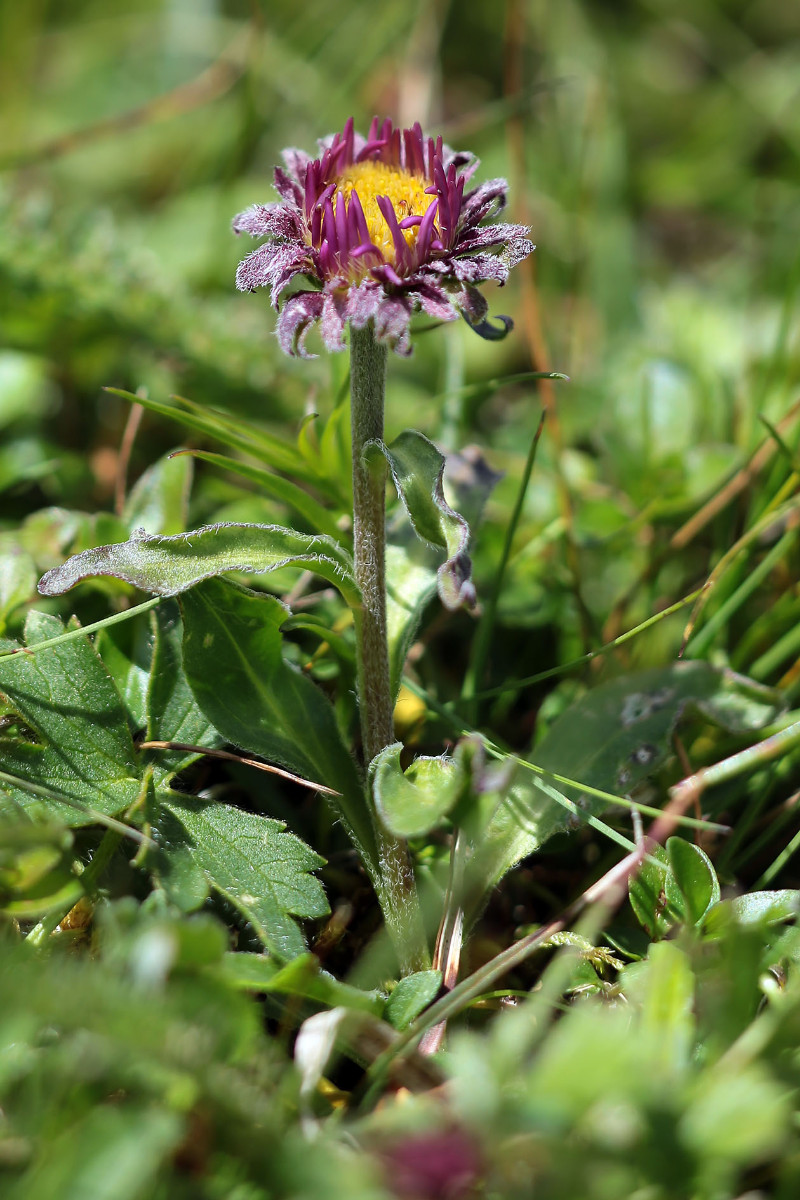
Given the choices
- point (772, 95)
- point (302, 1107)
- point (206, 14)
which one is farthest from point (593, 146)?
point (302, 1107)

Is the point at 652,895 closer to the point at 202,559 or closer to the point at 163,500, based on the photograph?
the point at 202,559

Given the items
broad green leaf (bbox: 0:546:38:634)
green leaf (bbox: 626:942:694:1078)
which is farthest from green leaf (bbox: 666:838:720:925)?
broad green leaf (bbox: 0:546:38:634)

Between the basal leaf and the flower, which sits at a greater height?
the flower

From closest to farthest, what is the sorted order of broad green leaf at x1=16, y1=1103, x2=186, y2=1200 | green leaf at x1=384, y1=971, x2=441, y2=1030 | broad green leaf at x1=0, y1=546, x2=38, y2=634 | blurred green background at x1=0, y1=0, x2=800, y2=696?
broad green leaf at x1=16, y1=1103, x2=186, y2=1200 < green leaf at x1=384, y1=971, x2=441, y2=1030 < broad green leaf at x1=0, y1=546, x2=38, y2=634 < blurred green background at x1=0, y1=0, x2=800, y2=696

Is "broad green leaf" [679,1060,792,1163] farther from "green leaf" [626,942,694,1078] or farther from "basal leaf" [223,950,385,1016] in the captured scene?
"basal leaf" [223,950,385,1016]

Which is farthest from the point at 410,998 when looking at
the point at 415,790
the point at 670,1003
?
the point at 670,1003

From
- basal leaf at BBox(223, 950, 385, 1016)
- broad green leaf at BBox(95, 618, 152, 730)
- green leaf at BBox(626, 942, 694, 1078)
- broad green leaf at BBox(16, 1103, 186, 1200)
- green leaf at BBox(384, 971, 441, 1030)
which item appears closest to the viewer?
broad green leaf at BBox(16, 1103, 186, 1200)
